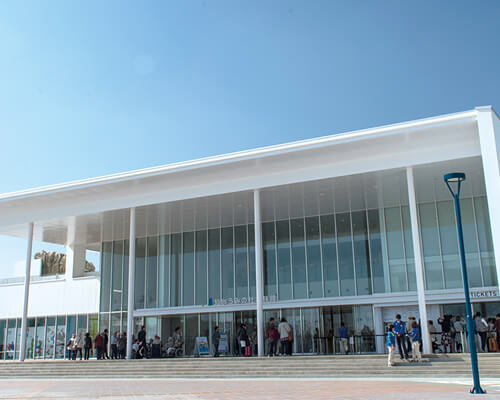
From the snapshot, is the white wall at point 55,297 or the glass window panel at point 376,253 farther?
the white wall at point 55,297

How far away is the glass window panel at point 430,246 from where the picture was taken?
2127 centimetres

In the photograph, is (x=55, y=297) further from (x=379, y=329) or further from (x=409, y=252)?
(x=409, y=252)

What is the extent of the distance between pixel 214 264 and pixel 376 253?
7618 millimetres

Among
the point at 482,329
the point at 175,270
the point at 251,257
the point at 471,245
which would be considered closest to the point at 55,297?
the point at 175,270

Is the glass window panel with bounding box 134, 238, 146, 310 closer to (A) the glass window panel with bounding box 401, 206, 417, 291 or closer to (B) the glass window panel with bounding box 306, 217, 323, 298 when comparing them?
(B) the glass window panel with bounding box 306, 217, 323, 298

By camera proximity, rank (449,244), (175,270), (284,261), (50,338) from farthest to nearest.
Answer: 1. (50,338)
2. (175,270)
3. (284,261)
4. (449,244)

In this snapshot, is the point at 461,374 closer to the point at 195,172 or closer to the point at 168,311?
the point at 195,172

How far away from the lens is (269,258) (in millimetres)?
24688

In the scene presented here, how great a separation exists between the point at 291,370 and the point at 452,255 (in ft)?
29.2

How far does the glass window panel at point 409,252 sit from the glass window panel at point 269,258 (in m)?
5.78

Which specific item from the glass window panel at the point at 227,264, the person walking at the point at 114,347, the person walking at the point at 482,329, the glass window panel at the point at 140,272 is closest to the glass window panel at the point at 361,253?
the person walking at the point at 482,329

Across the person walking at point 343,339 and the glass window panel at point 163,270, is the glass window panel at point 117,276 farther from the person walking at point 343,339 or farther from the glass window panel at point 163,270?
the person walking at point 343,339

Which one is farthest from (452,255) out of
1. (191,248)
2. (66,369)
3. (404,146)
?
(66,369)

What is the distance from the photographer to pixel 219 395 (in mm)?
11023
